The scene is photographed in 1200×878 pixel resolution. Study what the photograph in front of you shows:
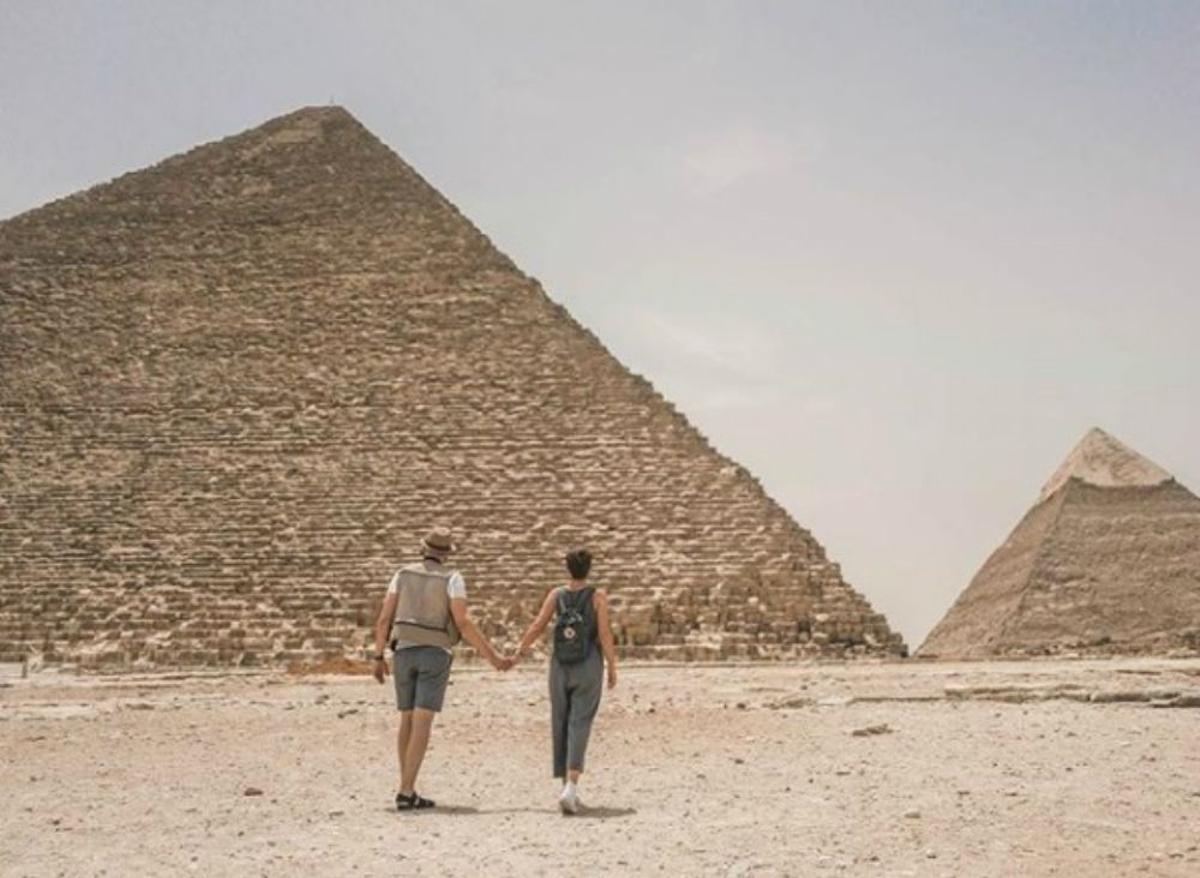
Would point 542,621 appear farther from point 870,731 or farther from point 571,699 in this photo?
point 870,731

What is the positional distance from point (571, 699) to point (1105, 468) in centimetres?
4194

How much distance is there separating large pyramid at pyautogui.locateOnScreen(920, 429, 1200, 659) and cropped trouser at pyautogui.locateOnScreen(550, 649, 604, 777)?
1279 inches

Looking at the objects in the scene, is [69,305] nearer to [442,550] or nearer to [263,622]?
[263,622]

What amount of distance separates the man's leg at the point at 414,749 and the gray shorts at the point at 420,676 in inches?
1.5

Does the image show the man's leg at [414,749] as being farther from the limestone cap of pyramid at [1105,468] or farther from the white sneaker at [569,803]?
the limestone cap of pyramid at [1105,468]

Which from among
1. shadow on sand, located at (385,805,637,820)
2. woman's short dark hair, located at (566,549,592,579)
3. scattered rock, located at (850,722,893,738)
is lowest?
shadow on sand, located at (385,805,637,820)

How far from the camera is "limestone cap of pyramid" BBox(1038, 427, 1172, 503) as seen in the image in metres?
45.3

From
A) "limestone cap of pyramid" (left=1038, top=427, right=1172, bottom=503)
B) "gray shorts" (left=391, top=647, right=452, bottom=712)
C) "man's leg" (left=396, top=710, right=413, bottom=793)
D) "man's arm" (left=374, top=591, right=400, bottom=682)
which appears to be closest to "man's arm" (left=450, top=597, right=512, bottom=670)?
"gray shorts" (left=391, top=647, right=452, bottom=712)

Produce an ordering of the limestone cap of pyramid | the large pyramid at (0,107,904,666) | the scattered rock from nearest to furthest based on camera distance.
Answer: the scattered rock
the large pyramid at (0,107,904,666)
the limestone cap of pyramid

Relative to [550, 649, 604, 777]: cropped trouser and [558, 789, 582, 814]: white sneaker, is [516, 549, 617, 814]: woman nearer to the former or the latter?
[550, 649, 604, 777]: cropped trouser

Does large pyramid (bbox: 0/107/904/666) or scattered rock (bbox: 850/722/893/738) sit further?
large pyramid (bbox: 0/107/904/666)

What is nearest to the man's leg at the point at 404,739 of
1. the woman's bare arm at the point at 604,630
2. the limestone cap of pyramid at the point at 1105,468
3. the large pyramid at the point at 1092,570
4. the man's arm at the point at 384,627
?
the man's arm at the point at 384,627

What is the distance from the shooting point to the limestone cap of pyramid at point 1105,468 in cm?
4534

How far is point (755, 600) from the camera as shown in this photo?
2191cm
